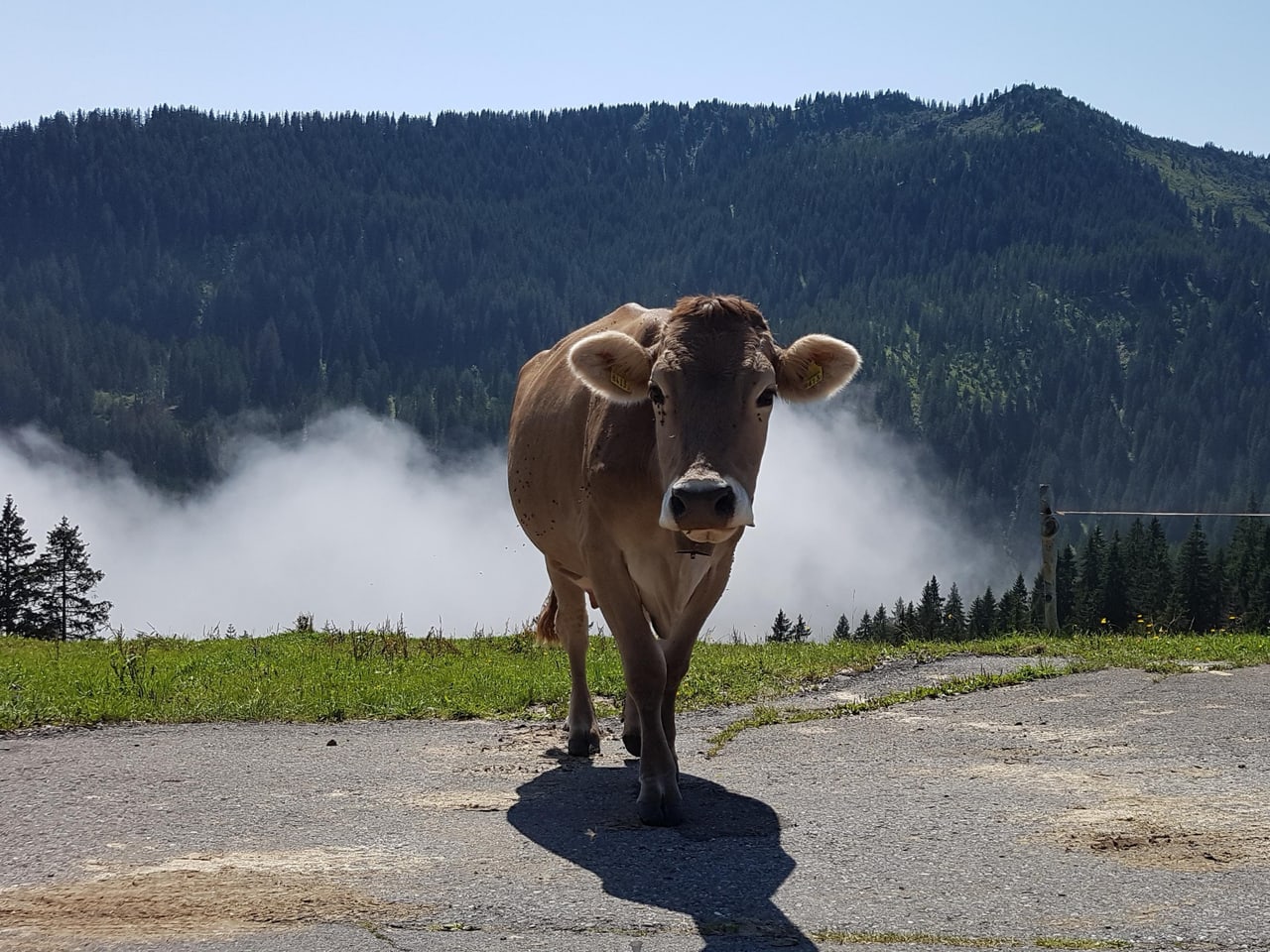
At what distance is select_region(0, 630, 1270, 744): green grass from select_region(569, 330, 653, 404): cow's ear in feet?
11.5

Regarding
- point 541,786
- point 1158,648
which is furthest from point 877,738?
point 1158,648

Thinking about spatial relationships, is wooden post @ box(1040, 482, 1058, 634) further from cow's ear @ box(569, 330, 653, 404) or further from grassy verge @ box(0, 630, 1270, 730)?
cow's ear @ box(569, 330, 653, 404)

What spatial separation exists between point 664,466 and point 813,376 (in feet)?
4.24

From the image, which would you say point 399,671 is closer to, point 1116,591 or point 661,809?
point 661,809

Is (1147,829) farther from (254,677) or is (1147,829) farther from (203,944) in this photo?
(254,677)

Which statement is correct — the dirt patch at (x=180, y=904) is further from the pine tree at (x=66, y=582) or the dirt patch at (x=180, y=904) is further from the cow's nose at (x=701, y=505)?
the pine tree at (x=66, y=582)

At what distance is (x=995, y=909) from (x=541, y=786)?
371 centimetres

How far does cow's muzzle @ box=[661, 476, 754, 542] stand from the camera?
6660 millimetres

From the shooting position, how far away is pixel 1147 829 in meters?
6.74

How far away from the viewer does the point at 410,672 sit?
1390cm

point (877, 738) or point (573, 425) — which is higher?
point (573, 425)

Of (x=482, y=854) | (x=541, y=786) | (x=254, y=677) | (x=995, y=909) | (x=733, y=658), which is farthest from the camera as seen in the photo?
(x=733, y=658)

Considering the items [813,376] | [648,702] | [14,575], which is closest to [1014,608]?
[14,575]

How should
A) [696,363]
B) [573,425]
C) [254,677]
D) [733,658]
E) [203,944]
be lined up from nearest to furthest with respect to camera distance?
[203,944] → [696,363] → [573,425] → [254,677] → [733,658]
